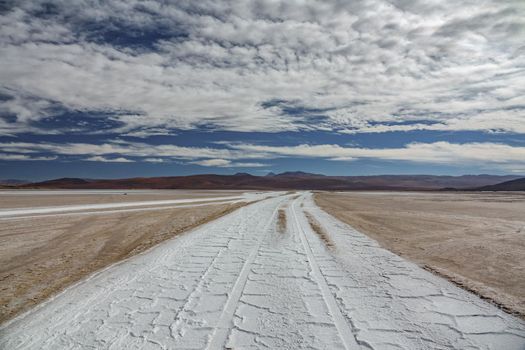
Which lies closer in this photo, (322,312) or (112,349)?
(112,349)

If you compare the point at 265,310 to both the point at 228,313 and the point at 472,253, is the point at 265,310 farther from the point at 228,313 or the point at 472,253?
the point at 472,253

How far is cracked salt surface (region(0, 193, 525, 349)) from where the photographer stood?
4.57 meters

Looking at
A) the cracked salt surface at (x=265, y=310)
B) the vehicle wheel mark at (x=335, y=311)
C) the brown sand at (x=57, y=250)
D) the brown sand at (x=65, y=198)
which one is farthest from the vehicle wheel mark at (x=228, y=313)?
the brown sand at (x=65, y=198)

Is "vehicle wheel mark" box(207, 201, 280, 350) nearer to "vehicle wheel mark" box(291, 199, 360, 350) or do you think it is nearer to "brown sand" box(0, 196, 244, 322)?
"vehicle wheel mark" box(291, 199, 360, 350)

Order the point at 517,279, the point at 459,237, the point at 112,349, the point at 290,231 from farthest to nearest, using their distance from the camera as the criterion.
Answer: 1. the point at 290,231
2. the point at 459,237
3. the point at 517,279
4. the point at 112,349

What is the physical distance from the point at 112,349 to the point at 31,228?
14.5 meters

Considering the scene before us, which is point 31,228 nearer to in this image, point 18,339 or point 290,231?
point 290,231

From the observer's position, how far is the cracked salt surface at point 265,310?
4.57 metres

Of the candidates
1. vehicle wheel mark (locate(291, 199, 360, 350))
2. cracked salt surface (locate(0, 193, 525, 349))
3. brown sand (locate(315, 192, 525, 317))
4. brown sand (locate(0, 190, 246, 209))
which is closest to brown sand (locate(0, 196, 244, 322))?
cracked salt surface (locate(0, 193, 525, 349))

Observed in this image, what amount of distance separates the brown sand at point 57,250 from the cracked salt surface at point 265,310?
2.45 feet

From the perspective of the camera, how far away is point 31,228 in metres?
16.2

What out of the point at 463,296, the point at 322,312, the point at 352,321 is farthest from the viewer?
the point at 463,296

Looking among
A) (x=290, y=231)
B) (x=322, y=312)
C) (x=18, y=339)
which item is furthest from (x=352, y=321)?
(x=290, y=231)

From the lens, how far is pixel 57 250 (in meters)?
11.4
